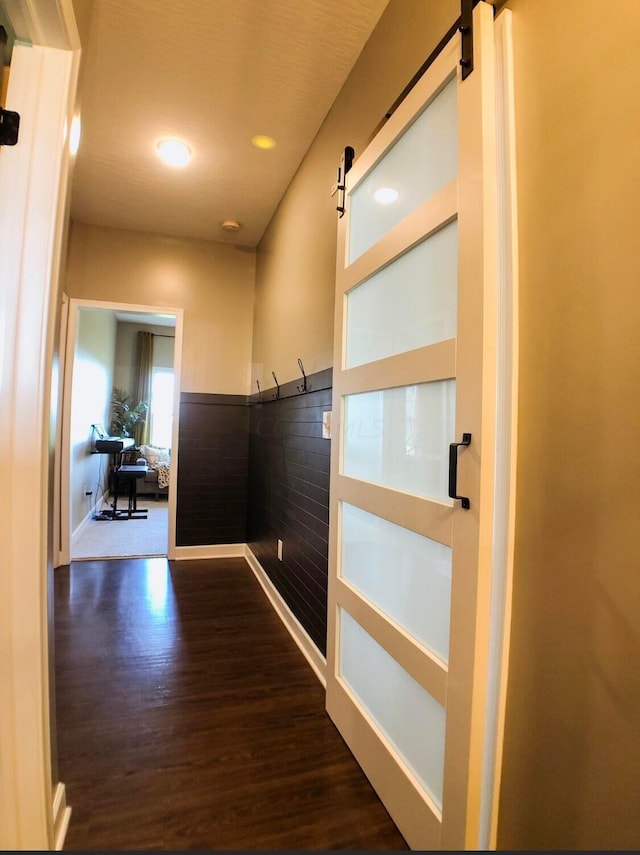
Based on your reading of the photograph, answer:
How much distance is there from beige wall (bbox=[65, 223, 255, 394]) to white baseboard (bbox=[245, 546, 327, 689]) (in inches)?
68.0

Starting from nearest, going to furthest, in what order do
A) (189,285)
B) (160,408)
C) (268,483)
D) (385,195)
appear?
(385,195)
(268,483)
(189,285)
(160,408)

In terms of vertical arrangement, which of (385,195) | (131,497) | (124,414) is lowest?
(131,497)

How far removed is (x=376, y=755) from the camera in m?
1.41

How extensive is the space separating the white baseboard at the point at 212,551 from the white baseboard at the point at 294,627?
48 centimetres

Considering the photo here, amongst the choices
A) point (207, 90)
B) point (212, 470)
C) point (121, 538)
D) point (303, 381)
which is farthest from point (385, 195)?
point (121, 538)

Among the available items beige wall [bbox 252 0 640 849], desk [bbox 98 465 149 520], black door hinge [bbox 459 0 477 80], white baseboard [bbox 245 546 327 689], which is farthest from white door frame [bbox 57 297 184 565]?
beige wall [bbox 252 0 640 849]

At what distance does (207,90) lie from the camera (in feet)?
6.93

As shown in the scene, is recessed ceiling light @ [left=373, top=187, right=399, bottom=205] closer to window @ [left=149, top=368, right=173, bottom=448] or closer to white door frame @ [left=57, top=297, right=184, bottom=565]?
white door frame @ [left=57, top=297, right=184, bottom=565]

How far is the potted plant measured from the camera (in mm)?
6871

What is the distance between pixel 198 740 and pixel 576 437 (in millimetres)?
1708

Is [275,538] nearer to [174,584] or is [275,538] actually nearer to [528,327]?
[174,584]

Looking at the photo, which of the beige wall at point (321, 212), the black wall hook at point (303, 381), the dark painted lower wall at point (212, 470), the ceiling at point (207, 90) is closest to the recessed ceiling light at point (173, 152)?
the ceiling at point (207, 90)

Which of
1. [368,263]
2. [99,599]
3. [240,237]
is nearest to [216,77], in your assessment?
[368,263]

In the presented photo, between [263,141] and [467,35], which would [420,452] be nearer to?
[467,35]
